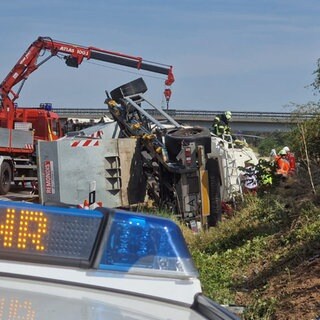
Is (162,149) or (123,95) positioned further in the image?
(123,95)

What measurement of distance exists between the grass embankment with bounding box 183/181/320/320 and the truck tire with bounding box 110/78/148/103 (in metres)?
3.70

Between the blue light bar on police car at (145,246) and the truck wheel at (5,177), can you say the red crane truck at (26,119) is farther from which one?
the blue light bar on police car at (145,246)

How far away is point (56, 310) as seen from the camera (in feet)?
5.86

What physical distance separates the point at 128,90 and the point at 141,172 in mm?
2143

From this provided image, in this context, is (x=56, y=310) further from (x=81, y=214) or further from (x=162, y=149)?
(x=162, y=149)

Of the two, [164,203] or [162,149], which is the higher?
[162,149]

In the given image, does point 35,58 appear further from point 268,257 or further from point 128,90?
point 268,257

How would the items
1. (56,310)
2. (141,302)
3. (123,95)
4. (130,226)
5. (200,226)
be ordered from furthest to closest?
(123,95) < (200,226) < (130,226) < (141,302) < (56,310)

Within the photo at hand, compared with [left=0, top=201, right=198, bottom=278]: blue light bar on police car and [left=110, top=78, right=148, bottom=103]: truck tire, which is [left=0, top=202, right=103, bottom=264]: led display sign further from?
[left=110, top=78, right=148, bottom=103]: truck tire

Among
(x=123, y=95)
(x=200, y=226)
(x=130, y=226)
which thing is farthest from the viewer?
(x=123, y=95)

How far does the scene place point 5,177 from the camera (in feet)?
65.9

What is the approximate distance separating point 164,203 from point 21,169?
35.3ft

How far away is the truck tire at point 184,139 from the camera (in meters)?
10.7

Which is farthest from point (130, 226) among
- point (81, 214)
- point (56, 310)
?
point (56, 310)
